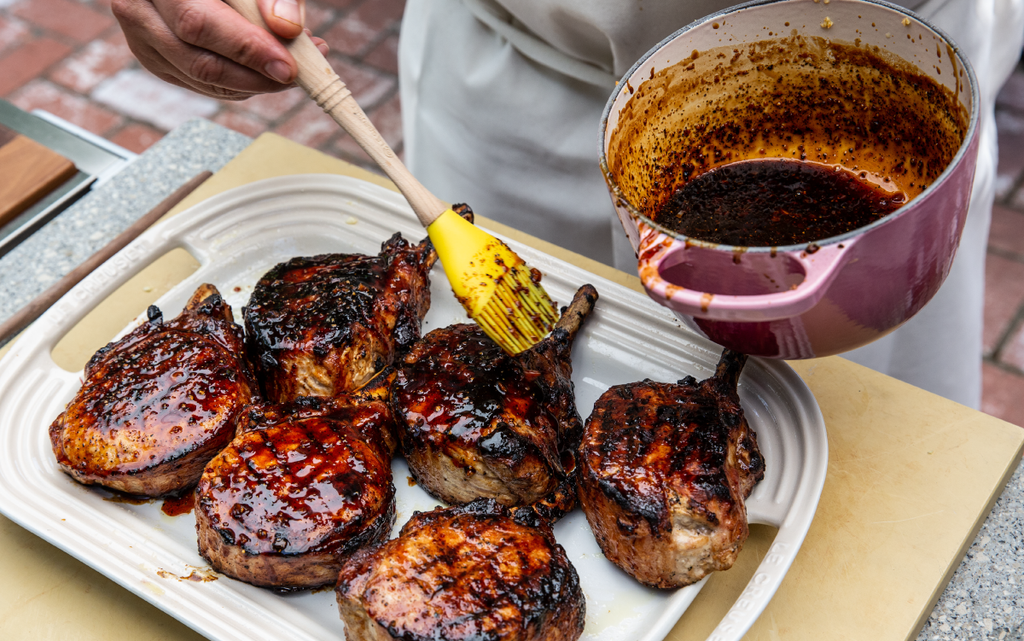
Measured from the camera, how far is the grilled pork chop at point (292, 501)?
59.2 inches

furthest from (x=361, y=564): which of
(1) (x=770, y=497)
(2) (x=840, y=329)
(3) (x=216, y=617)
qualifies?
(2) (x=840, y=329)

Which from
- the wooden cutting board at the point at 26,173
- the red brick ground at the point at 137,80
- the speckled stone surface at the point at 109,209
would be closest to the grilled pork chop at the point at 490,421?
the speckled stone surface at the point at 109,209

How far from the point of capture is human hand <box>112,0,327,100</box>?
160cm

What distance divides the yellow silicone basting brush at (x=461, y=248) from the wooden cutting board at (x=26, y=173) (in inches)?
46.7

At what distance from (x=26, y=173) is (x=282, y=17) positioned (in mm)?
1316

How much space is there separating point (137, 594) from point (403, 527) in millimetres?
484

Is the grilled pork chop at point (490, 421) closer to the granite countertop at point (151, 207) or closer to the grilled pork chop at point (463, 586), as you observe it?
the grilled pork chop at point (463, 586)

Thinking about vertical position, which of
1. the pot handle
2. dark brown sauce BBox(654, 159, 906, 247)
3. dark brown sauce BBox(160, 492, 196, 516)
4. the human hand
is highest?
the human hand

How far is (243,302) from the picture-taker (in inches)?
82.4

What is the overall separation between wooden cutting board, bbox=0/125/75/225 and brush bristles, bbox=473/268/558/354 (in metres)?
1.60

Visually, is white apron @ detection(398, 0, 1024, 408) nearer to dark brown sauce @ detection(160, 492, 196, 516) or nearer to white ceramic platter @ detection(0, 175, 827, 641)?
white ceramic platter @ detection(0, 175, 827, 641)

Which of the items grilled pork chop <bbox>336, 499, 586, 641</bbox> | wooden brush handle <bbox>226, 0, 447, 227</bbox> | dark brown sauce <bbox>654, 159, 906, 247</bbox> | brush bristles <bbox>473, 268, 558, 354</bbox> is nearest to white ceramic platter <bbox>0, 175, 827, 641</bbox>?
grilled pork chop <bbox>336, 499, 586, 641</bbox>

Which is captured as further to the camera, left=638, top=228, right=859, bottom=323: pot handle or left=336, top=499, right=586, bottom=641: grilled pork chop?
left=336, top=499, right=586, bottom=641: grilled pork chop

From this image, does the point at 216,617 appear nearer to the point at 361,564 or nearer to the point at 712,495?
the point at 361,564
